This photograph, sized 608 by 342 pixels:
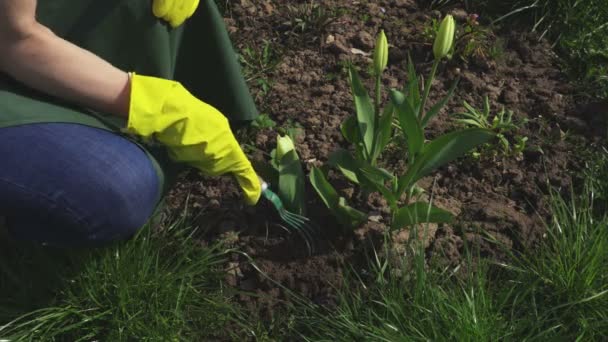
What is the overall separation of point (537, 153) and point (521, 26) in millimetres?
564

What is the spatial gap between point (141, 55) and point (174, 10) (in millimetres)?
145

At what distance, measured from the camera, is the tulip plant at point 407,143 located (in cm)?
159

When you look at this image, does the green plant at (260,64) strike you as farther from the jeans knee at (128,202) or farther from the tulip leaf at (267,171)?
the jeans knee at (128,202)

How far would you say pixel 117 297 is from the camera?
5.67 feet

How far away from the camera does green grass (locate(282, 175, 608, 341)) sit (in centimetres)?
158

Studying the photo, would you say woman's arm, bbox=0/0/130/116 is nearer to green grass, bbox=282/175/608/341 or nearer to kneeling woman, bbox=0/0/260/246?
kneeling woman, bbox=0/0/260/246

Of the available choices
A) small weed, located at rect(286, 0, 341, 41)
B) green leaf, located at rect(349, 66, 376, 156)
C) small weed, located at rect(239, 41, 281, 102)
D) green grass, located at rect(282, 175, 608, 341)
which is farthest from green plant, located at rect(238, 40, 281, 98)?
green grass, located at rect(282, 175, 608, 341)

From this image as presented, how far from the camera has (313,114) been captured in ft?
7.07

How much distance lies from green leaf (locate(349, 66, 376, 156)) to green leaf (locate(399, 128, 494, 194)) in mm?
161

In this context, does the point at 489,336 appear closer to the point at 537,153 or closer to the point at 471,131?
the point at 471,131

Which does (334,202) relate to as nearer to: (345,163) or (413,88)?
(345,163)

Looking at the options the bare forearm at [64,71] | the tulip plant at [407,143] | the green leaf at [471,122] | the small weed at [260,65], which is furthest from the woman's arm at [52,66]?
the green leaf at [471,122]

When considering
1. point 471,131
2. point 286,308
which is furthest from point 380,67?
point 286,308

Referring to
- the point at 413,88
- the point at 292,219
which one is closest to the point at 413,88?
the point at 413,88
